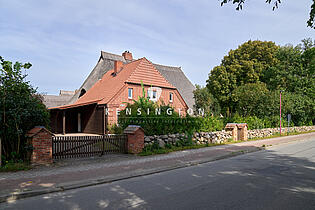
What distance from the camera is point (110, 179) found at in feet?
24.4

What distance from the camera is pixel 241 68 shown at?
39844mm

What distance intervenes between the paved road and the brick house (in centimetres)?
1587

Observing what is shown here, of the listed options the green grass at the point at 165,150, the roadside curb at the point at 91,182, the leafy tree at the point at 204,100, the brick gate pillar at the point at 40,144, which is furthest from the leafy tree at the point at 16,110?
the leafy tree at the point at 204,100

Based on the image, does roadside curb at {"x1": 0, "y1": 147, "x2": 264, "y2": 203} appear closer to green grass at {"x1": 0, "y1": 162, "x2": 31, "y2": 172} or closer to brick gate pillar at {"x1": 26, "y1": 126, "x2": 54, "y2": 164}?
green grass at {"x1": 0, "y1": 162, "x2": 31, "y2": 172}

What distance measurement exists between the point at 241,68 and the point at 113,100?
25.0m

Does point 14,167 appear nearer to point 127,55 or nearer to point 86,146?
point 86,146

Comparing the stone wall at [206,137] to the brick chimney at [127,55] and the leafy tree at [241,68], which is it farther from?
the brick chimney at [127,55]

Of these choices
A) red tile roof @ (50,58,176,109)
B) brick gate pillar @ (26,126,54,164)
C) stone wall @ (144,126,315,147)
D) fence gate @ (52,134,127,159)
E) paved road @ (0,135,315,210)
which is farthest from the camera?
red tile roof @ (50,58,176,109)

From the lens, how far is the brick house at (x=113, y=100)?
935 inches

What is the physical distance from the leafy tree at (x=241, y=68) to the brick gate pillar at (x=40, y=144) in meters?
33.6

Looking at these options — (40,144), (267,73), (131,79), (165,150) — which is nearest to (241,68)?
(267,73)

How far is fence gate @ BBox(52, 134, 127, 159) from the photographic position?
398 inches

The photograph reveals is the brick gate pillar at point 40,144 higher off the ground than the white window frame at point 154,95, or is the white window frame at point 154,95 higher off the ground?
the white window frame at point 154,95

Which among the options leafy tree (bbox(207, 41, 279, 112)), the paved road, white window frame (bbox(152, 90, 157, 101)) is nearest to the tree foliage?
leafy tree (bbox(207, 41, 279, 112))
